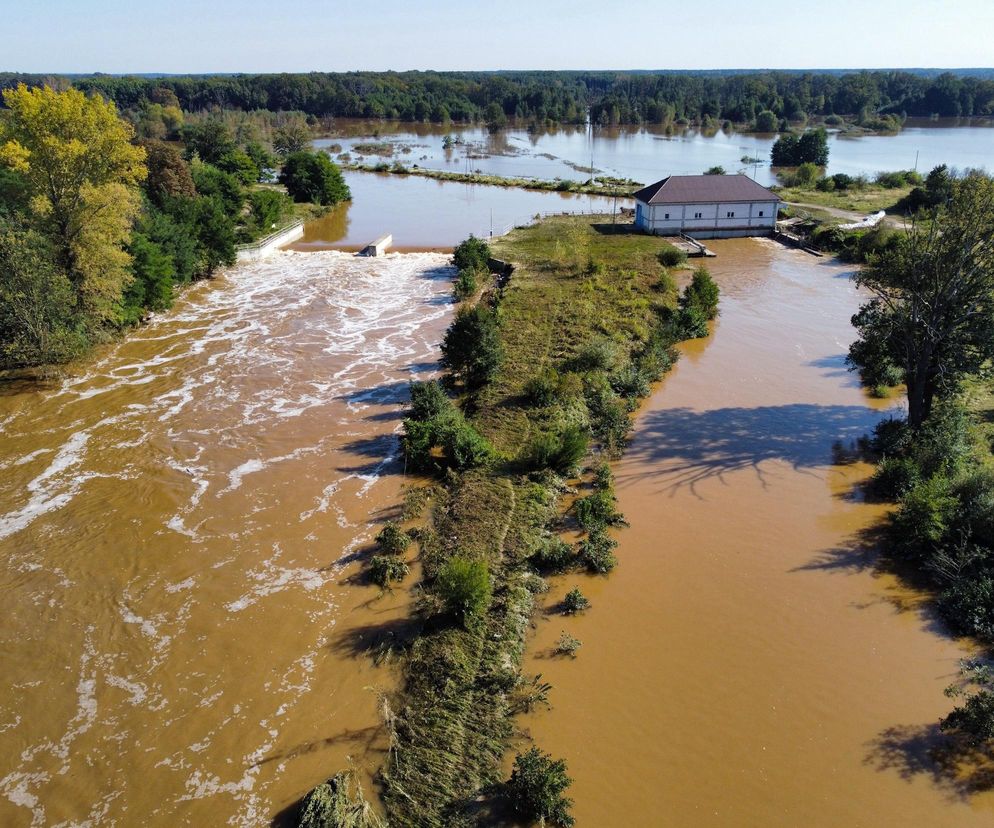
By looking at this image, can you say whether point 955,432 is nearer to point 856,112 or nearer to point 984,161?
point 984,161

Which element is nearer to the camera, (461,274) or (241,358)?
(241,358)

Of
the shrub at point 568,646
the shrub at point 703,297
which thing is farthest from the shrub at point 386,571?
the shrub at point 703,297

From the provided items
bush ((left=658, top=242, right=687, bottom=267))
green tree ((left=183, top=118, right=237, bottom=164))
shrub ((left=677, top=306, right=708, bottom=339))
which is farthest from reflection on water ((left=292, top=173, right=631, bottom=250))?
shrub ((left=677, top=306, right=708, bottom=339))

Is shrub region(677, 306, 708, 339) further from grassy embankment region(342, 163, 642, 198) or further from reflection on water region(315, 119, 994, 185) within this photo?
reflection on water region(315, 119, 994, 185)

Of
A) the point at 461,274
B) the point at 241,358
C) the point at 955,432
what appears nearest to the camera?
the point at 955,432

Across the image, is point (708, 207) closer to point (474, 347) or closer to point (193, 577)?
point (474, 347)

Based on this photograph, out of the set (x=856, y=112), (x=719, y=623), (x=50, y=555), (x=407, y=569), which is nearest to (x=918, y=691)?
(x=719, y=623)

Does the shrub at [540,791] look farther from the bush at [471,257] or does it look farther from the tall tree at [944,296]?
the bush at [471,257]
